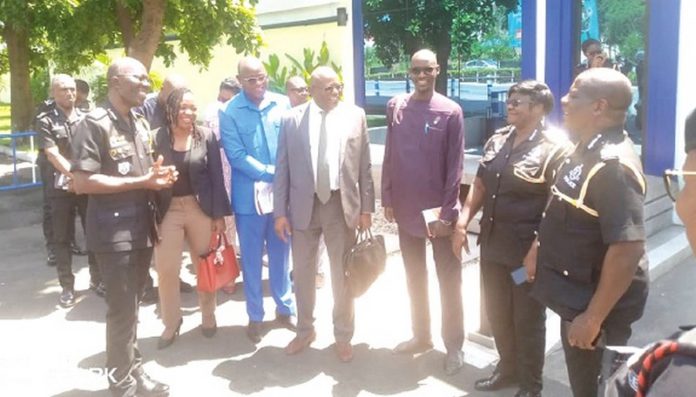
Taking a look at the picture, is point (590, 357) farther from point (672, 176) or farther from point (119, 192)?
point (119, 192)

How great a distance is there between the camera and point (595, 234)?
263 centimetres

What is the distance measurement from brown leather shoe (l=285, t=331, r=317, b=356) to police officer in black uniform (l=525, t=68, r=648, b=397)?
204cm

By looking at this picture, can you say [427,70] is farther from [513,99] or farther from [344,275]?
[344,275]

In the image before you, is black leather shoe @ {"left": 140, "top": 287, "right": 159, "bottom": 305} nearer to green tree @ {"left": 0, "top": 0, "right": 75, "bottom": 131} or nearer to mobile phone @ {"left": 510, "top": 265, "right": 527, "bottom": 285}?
mobile phone @ {"left": 510, "top": 265, "right": 527, "bottom": 285}

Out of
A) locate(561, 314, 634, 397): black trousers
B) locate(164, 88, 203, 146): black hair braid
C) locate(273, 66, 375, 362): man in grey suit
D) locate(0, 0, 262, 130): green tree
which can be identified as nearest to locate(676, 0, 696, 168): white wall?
locate(273, 66, 375, 362): man in grey suit

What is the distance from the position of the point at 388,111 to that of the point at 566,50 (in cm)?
341

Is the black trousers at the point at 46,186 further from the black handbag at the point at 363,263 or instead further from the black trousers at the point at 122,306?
the black handbag at the point at 363,263

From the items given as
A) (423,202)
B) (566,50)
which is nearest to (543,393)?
(423,202)

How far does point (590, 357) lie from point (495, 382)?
108 centimetres

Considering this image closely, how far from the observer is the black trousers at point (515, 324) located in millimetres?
3498

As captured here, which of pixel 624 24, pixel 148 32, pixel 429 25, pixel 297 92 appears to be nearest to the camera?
pixel 297 92

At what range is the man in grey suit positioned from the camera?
4199 millimetres

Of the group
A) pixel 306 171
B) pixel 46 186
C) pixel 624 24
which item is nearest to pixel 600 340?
pixel 306 171

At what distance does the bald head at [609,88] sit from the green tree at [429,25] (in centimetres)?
515
